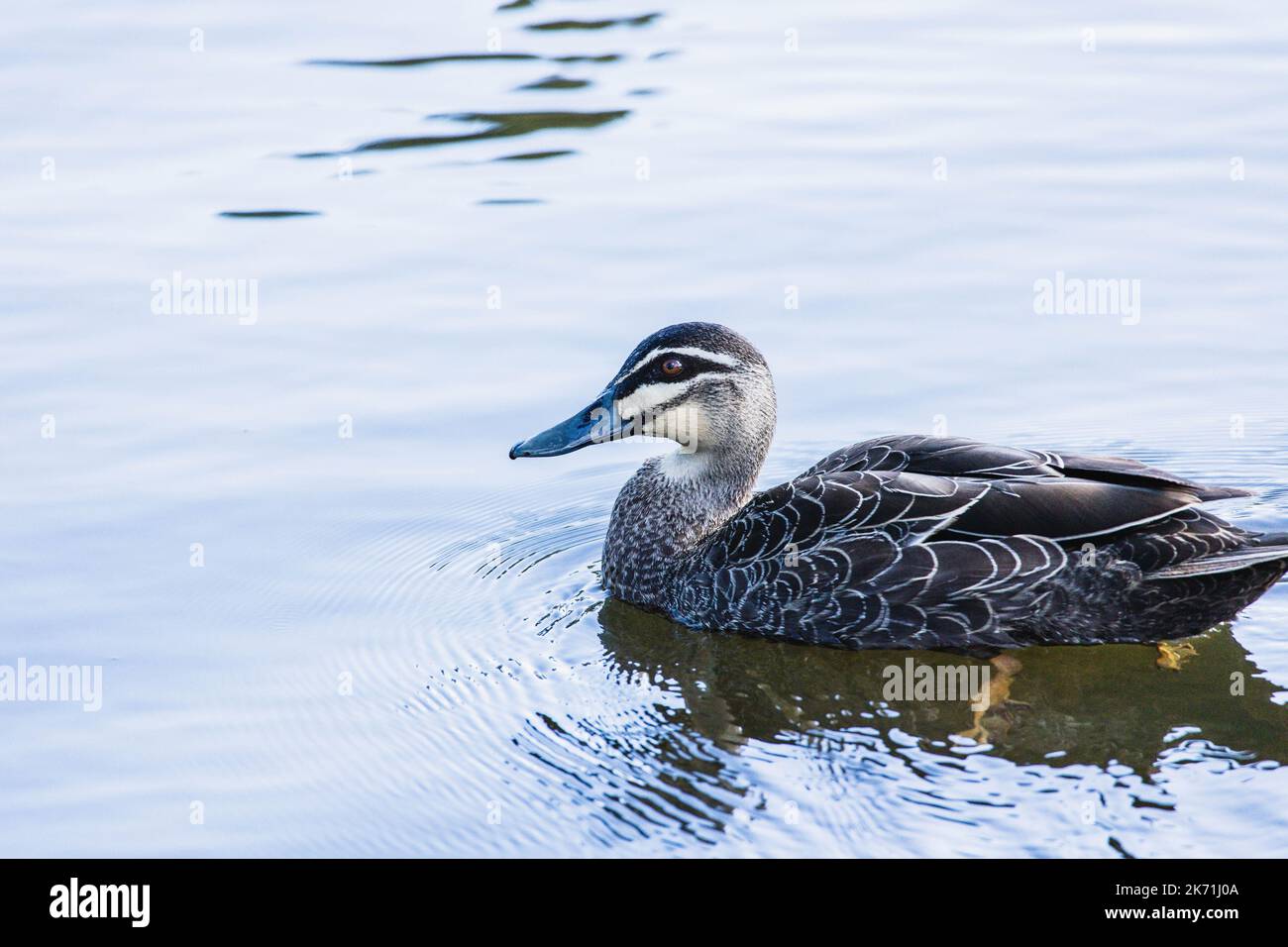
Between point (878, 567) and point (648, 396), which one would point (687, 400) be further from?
point (878, 567)

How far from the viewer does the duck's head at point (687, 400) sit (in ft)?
31.5

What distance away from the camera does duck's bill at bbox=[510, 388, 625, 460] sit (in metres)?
9.77

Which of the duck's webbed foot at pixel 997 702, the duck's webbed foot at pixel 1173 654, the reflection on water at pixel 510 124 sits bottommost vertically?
the duck's webbed foot at pixel 997 702

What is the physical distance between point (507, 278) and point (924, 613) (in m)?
5.67

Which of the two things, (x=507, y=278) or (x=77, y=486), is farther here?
(x=507, y=278)

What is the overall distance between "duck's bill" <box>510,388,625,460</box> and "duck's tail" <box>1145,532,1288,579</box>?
310 cm

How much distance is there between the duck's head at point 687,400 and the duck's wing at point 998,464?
64 centimetres

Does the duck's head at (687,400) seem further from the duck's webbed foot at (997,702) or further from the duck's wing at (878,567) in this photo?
the duck's webbed foot at (997,702)

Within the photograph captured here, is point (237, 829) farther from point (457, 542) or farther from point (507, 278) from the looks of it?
point (507, 278)

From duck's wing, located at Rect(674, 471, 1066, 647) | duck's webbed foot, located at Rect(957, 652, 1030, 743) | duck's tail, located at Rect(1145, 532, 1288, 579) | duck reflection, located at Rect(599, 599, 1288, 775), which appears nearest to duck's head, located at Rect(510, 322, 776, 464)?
duck's wing, located at Rect(674, 471, 1066, 647)

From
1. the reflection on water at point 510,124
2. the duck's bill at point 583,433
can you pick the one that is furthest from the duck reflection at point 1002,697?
the reflection on water at point 510,124

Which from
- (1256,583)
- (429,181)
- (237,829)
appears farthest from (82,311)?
(1256,583)

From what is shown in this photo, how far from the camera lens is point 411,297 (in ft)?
42.9

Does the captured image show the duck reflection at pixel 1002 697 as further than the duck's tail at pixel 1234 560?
No
